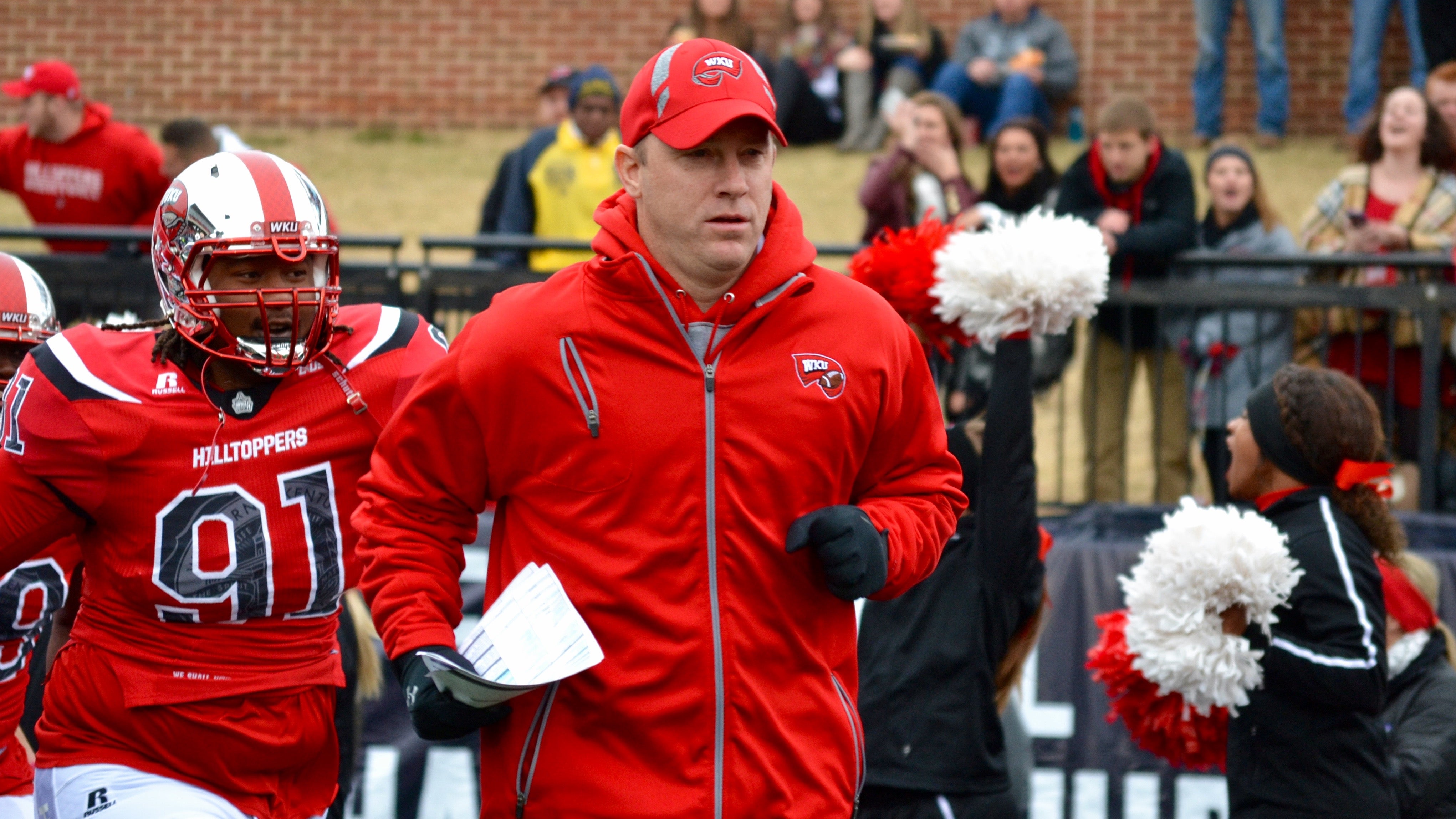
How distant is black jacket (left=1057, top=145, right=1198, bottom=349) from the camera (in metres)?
6.70

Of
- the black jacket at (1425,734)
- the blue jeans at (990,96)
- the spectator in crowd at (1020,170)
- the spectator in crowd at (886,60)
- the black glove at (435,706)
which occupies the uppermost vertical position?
the spectator in crowd at (886,60)

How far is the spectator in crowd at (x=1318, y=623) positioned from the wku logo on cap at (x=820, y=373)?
1.59 metres

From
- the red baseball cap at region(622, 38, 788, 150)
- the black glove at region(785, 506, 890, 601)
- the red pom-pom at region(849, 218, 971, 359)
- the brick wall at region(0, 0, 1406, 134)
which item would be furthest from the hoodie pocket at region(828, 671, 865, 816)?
the brick wall at region(0, 0, 1406, 134)

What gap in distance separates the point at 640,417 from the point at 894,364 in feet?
1.60

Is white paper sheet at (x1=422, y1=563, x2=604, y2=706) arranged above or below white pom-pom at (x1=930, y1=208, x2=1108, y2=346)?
below

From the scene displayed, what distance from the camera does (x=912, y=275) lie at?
13.5 feet

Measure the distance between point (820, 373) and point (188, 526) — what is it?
138 cm

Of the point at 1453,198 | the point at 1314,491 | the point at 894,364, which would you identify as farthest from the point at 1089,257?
the point at 1453,198

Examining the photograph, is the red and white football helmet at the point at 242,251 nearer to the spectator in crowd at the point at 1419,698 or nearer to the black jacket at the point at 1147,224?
the spectator in crowd at the point at 1419,698

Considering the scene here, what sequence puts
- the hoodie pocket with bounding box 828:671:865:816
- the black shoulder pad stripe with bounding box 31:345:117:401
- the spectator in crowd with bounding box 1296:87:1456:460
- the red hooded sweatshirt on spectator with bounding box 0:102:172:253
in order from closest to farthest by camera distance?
1. the hoodie pocket with bounding box 828:671:865:816
2. the black shoulder pad stripe with bounding box 31:345:117:401
3. the spectator in crowd with bounding box 1296:87:1456:460
4. the red hooded sweatshirt on spectator with bounding box 0:102:172:253

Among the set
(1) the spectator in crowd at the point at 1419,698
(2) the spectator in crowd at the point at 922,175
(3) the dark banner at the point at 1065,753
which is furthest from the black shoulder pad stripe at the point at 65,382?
(2) the spectator in crowd at the point at 922,175

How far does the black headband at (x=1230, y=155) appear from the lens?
285 inches

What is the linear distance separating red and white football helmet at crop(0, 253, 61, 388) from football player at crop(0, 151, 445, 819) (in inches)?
24.8

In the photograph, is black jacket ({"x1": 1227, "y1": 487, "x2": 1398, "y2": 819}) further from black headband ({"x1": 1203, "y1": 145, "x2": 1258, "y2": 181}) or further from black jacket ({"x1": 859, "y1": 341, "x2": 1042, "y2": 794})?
black headband ({"x1": 1203, "y1": 145, "x2": 1258, "y2": 181})
